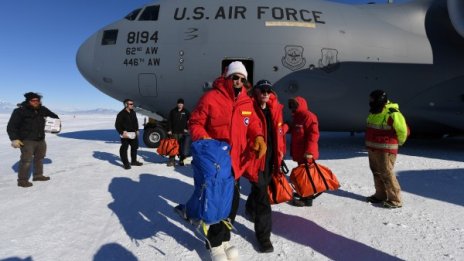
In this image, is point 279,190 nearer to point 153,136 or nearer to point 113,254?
point 113,254

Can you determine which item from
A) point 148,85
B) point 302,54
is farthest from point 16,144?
point 302,54

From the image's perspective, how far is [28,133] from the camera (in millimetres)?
5609

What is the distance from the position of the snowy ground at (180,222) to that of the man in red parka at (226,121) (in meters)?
0.37

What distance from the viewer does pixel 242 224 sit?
387 cm

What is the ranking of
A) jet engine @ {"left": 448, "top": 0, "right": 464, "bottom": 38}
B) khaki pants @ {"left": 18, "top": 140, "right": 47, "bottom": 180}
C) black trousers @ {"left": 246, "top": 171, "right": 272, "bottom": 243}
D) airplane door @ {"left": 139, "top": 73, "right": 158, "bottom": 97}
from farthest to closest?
airplane door @ {"left": 139, "top": 73, "right": 158, "bottom": 97}
jet engine @ {"left": 448, "top": 0, "right": 464, "bottom": 38}
khaki pants @ {"left": 18, "top": 140, "right": 47, "bottom": 180}
black trousers @ {"left": 246, "top": 171, "right": 272, "bottom": 243}

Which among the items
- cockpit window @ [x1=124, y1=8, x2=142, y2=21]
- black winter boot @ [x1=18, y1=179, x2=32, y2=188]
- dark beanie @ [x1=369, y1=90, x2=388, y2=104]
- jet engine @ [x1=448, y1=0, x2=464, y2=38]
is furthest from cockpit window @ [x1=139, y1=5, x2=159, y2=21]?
jet engine @ [x1=448, y1=0, x2=464, y2=38]

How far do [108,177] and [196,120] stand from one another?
4.28 meters

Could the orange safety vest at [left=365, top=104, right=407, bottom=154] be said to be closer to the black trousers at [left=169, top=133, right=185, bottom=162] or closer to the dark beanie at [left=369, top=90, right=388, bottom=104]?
the dark beanie at [left=369, top=90, right=388, bottom=104]

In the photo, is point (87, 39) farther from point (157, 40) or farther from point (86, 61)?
point (157, 40)

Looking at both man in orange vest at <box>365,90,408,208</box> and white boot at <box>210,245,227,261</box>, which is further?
man in orange vest at <box>365,90,408,208</box>

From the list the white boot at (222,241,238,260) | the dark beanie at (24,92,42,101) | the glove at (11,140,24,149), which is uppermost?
the dark beanie at (24,92,42,101)

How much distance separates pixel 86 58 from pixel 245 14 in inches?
224

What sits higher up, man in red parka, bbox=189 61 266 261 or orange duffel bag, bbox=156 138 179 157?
man in red parka, bbox=189 61 266 261

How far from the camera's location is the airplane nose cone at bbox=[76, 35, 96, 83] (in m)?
9.94
